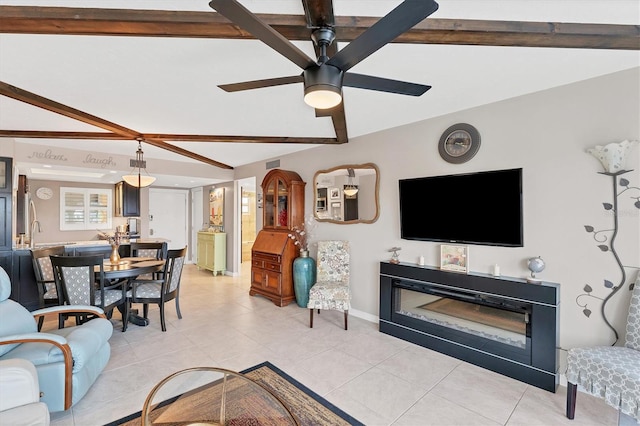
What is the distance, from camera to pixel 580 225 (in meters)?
2.37

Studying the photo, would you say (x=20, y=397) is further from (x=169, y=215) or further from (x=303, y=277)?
(x=169, y=215)

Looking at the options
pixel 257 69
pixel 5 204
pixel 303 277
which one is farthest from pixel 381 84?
pixel 5 204

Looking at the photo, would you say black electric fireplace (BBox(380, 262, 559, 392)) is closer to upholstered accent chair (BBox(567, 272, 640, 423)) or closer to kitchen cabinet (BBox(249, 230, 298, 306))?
upholstered accent chair (BBox(567, 272, 640, 423))

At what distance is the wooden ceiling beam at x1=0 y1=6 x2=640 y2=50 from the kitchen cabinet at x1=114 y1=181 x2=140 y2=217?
5.51 m

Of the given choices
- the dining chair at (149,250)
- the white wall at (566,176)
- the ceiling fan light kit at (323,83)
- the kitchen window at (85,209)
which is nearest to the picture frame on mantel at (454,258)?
the white wall at (566,176)

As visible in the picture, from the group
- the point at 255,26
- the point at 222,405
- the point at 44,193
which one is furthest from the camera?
the point at 44,193

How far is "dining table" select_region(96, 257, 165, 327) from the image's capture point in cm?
319

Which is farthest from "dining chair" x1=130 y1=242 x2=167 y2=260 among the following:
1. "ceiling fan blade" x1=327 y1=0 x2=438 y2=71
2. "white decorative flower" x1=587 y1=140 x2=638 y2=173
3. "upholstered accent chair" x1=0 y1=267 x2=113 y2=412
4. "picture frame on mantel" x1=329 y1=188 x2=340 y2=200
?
"white decorative flower" x1=587 y1=140 x2=638 y2=173

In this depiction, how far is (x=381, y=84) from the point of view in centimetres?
170

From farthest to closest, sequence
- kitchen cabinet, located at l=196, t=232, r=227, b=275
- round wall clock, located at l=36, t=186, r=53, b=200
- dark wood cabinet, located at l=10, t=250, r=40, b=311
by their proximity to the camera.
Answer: kitchen cabinet, located at l=196, t=232, r=227, b=275
round wall clock, located at l=36, t=186, r=53, b=200
dark wood cabinet, located at l=10, t=250, r=40, b=311

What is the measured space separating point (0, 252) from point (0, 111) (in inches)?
80.7

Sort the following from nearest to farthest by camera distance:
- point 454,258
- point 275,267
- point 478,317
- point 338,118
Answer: point 478,317
point 454,258
point 338,118
point 275,267

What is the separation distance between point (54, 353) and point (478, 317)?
3.52 meters

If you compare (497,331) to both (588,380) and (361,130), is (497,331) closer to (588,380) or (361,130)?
(588,380)
